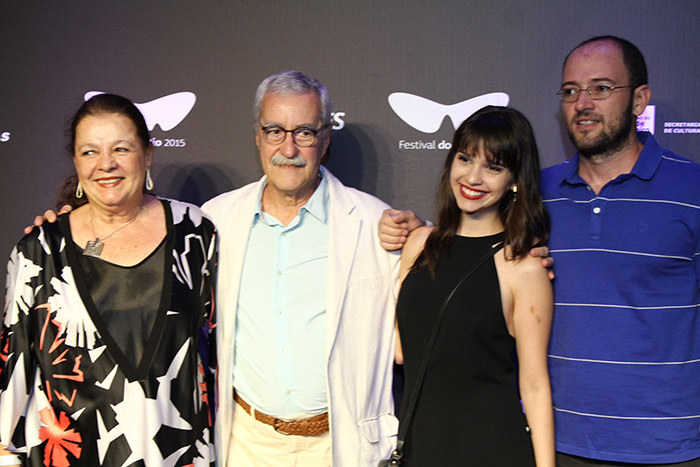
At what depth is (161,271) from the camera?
214cm

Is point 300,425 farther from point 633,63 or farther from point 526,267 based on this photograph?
point 633,63

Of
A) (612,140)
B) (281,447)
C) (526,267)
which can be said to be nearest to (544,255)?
(526,267)

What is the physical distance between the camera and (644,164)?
217 centimetres

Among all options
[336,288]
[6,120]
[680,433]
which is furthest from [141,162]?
[680,433]

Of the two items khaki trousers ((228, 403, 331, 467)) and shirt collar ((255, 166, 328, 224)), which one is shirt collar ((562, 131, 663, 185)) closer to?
shirt collar ((255, 166, 328, 224))

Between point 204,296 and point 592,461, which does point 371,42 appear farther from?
point 592,461

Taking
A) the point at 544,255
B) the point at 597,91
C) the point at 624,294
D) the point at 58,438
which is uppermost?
the point at 597,91

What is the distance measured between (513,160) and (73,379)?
1.52 m

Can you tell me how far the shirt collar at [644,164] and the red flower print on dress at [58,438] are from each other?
6.02 ft

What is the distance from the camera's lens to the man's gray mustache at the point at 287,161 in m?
2.27

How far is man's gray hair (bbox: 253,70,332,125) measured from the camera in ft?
7.59

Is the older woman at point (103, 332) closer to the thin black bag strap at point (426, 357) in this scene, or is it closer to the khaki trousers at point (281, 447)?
the khaki trousers at point (281, 447)

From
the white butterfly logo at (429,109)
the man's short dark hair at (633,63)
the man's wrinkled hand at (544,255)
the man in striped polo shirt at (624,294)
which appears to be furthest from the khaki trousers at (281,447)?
the man's short dark hair at (633,63)

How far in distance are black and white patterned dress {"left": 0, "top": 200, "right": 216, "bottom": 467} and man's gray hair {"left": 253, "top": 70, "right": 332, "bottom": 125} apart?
2.63 ft
